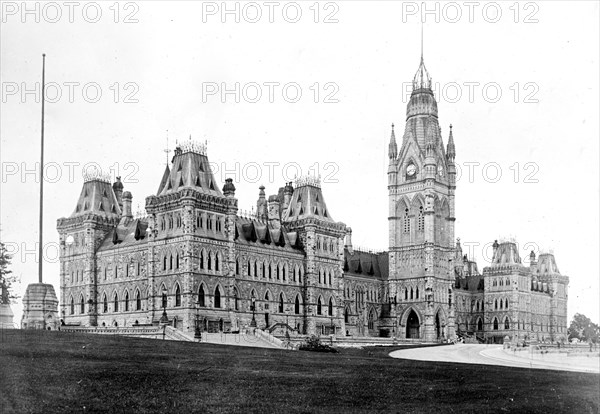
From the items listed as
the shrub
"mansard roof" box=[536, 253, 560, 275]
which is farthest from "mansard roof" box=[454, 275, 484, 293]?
the shrub

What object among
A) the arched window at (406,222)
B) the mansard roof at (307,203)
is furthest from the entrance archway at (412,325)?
the mansard roof at (307,203)

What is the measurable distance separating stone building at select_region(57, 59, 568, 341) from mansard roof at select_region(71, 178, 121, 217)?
0.45ft

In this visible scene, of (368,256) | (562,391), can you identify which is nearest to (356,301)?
(368,256)

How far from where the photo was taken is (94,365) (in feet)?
83.4

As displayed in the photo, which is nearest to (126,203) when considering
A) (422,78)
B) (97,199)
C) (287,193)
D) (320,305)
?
(97,199)

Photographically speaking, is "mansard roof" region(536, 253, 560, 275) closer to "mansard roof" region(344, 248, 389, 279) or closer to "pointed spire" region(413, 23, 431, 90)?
"mansard roof" region(344, 248, 389, 279)

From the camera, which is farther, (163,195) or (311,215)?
(311,215)

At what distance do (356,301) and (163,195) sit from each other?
38.4m

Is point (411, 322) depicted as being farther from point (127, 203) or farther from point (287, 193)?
point (127, 203)

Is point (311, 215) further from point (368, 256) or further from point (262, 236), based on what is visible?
point (368, 256)

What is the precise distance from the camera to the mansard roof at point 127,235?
72500 mm

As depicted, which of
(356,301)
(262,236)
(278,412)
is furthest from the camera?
(356,301)

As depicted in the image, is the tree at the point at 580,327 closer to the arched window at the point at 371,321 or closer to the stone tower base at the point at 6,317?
the arched window at the point at 371,321

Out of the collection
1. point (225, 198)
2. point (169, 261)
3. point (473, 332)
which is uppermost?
point (225, 198)
